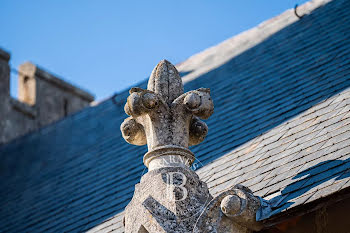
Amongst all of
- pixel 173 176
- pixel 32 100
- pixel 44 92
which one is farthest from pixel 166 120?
pixel 44 92

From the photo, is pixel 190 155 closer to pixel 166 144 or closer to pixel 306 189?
pixel 166 144

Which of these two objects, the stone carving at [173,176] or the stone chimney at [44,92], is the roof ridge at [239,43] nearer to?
the stone carving at [173,176]

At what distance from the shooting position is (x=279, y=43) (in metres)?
9.34

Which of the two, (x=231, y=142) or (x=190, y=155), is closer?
(x=190, y=155)

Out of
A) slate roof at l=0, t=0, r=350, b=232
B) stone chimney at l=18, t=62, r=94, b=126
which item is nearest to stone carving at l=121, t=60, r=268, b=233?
slate roof at l=0, t=0, r=350, b=232

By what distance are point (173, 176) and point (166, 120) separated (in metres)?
0.47

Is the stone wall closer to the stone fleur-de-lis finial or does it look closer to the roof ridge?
the roof ridge

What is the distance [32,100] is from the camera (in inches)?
612

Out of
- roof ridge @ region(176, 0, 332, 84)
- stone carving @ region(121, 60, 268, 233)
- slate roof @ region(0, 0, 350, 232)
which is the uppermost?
roof ridge @ region(176, 0, 332, 84)

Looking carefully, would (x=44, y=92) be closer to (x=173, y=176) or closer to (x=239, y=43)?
(x=239, y=43)

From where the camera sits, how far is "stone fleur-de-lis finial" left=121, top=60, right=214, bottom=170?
16.2ft

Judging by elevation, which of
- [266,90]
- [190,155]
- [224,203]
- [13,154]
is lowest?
[224,203]

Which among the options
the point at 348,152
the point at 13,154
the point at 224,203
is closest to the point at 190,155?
the point at 224,203

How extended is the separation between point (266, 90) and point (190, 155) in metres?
3.30
